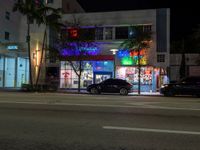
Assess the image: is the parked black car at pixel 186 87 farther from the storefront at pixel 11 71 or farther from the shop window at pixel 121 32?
the storefront at pixel 11 71

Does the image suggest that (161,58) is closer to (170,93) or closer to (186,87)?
(170,93)

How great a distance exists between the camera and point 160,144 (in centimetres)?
772

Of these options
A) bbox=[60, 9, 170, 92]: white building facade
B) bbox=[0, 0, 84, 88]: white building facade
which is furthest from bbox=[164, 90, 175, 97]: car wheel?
bbox=[0, 0, 84, 88]: white building facade

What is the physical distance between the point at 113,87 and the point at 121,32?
912 centimetres

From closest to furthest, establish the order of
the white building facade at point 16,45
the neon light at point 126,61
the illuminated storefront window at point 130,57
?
the illuminated storefront window at point 130,57
the neon light at point 126,61
the white building facade at point 16,45

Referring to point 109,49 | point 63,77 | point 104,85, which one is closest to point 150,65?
point 109,49

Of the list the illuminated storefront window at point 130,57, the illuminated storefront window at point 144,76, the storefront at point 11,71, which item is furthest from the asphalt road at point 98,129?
the storefront at point 11,71

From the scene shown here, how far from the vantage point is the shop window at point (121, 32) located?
38062 millimetres

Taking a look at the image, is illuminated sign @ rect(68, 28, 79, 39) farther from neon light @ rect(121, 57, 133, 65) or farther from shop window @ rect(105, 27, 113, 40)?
neon light @ rect(121, 57, 133, 65)

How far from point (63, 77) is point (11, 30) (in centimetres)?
1255

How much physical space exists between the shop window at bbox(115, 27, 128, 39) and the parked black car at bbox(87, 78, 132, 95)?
26.3 ft

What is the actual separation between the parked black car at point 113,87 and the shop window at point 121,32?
26.3 feet

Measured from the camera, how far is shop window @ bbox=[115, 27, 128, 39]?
38062 mm

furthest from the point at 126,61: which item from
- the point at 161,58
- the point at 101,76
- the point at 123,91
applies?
the point at 123,91
